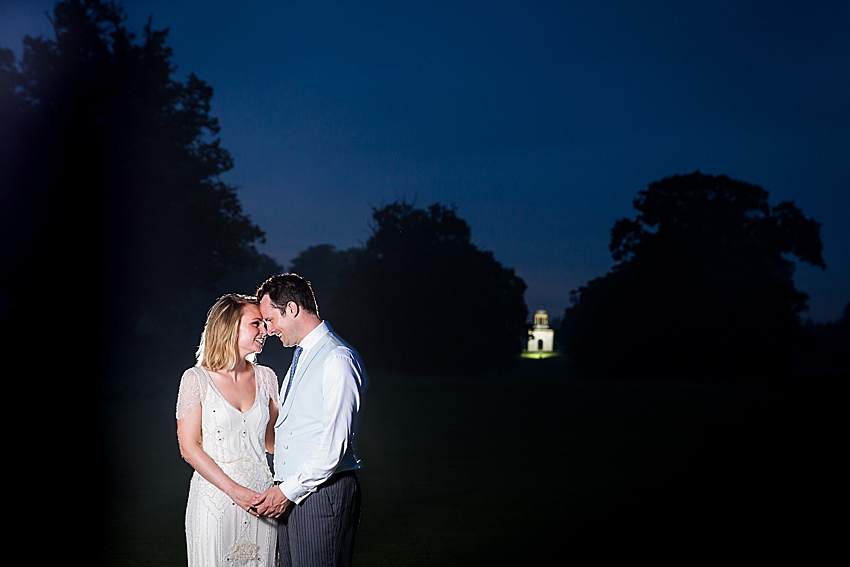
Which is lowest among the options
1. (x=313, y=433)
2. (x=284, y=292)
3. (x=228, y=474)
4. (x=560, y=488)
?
(x=560, y=488)

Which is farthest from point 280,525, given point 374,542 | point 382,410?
point 382,410

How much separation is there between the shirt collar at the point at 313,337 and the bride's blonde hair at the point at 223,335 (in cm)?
44

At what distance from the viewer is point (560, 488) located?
12242mm

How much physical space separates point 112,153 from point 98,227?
9.64 feet

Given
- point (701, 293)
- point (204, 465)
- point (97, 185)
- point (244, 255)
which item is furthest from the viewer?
point (701, 293)

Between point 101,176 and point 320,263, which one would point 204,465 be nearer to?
point 101,176

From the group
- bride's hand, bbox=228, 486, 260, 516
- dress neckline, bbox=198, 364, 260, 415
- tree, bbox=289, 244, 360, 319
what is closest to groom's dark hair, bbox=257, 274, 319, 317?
dress neckline, bbox=198, 364, 260, 415

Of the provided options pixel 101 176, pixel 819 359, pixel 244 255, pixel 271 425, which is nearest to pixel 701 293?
pixel 819 359

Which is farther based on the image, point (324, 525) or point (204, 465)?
point (204, 465)

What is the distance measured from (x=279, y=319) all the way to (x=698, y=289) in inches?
2004

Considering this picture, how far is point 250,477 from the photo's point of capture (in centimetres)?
478

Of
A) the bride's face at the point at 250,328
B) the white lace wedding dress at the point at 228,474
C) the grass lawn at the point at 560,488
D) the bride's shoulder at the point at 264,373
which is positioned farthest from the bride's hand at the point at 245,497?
the grass lawn at the point at 560,488

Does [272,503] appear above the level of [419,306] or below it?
below

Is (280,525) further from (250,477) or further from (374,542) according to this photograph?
(374,542)
